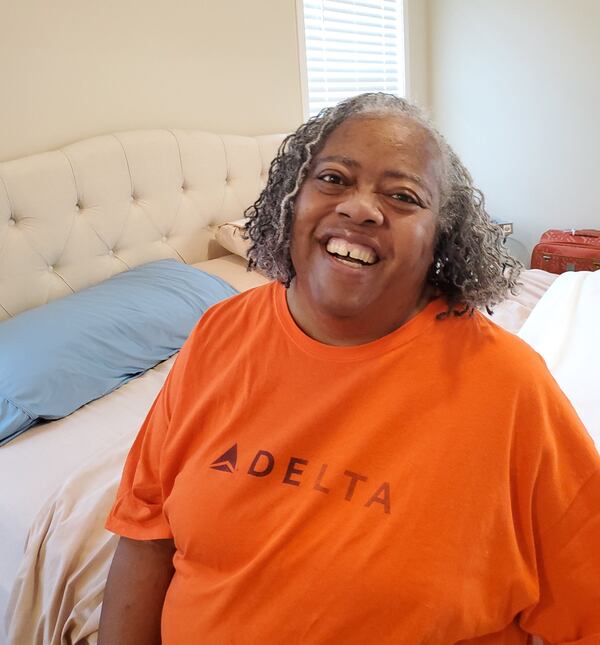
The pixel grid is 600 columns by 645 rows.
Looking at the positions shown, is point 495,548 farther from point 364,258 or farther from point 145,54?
point 145,54

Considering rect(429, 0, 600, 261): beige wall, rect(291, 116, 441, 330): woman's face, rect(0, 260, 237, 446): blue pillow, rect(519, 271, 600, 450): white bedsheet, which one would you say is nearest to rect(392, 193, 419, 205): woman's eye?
rect(291, 116, 441, 330): woman's face

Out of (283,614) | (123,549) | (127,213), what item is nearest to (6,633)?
(123,549)

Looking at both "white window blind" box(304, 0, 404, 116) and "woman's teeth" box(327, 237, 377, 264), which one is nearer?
"woman's teeth" box(327, 237, 377, 264)

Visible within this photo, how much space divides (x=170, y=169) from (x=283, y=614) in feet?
5.96

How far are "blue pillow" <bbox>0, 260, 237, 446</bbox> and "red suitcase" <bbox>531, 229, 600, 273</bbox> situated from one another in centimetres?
185

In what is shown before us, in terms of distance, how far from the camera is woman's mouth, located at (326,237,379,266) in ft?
2.45

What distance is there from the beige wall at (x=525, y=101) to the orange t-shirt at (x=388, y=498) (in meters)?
2.72

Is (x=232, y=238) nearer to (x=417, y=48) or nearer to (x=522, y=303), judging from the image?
(x=522, y=303)

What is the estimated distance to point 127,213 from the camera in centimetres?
203

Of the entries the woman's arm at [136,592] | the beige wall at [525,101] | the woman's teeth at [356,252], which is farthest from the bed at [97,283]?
the beige wall at [525,101]

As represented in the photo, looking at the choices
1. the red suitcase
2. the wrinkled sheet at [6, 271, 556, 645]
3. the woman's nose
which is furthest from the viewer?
the red suitcase

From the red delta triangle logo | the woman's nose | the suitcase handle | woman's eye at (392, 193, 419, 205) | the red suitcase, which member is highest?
woman's eye at (392, 193, 419, 205)

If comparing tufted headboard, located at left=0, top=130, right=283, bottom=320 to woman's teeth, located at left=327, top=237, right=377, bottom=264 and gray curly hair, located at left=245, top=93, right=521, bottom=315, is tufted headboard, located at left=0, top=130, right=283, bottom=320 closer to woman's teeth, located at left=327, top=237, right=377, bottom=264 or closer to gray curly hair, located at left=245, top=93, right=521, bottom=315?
gray curly hair, located at left=245, top=93, right=521, bottom=315

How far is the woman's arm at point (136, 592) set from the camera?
33.9 inches
